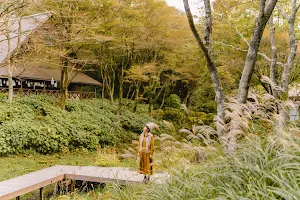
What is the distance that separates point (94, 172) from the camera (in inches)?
306

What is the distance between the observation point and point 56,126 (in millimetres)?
13086

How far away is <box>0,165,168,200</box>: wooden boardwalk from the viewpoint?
5.98 metres

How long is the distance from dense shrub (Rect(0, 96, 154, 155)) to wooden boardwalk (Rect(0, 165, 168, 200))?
395 cm

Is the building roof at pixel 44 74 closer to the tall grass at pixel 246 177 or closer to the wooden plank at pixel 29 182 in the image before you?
the wooden plank at pixel 29 182

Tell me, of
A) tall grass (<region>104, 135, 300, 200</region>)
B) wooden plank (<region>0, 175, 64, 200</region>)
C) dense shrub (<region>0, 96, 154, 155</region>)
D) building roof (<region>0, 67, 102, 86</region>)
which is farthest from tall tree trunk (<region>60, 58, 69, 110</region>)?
tall grass (<region>104, 135, 300, 200</region>)

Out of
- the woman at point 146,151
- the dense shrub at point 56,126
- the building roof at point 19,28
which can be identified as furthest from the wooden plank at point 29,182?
the dense shrub at point 56,126

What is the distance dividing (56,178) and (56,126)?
20.5 ft

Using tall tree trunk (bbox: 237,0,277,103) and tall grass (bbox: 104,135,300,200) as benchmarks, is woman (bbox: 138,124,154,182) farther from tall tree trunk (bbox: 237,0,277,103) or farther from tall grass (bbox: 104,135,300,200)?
tall grass (bbox: 104,135,300,200)

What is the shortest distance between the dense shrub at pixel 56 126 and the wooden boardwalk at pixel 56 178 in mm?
3946

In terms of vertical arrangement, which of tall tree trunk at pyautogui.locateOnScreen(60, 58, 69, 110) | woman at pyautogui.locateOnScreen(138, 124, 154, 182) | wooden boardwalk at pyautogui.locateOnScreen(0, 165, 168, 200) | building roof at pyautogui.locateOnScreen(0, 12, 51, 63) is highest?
building roof at pyautogui.locateOnScreen(0, 12, 51, 63)

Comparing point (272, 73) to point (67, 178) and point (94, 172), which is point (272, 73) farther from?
point (67, 178)

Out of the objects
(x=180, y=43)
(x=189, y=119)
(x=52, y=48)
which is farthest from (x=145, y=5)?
(x=189, y=119)

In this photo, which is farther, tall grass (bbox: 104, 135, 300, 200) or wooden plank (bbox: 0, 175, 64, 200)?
wooden plank (bbox: 0, 175, 64, 200)

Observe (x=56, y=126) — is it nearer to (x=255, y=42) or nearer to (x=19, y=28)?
(x=19, y=28)
